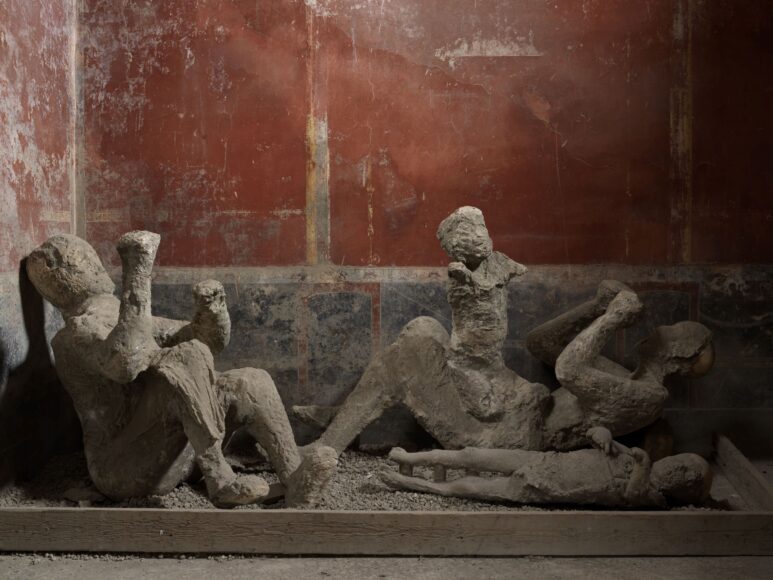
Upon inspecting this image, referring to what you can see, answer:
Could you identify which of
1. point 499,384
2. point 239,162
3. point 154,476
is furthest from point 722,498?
point 239,162

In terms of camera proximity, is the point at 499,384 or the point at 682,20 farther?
the point at 682,20

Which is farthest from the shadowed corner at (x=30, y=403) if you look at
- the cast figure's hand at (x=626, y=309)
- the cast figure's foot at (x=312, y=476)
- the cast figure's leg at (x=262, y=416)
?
the cast figure's hand at (x=626, y=309)

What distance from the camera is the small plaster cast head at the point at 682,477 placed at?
3.77 m

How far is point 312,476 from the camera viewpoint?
12.1ft

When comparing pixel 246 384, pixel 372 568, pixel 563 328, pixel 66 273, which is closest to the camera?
pixel 372 568

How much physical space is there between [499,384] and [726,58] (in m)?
2.19

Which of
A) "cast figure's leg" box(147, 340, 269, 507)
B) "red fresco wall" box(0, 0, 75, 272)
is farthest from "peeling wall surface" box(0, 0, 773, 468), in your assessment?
"cast figure's leg" box(147, 340, 269, 507)

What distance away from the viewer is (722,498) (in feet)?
13.6

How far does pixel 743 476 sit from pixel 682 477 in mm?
646

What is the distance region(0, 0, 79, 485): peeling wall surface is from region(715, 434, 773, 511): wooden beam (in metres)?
3.38

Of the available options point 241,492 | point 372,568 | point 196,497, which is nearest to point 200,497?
point 196,497

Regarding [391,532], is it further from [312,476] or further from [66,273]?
[66,273]

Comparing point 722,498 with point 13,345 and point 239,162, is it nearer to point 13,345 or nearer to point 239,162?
point 239,162

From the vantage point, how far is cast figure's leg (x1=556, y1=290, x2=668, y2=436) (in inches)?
161
